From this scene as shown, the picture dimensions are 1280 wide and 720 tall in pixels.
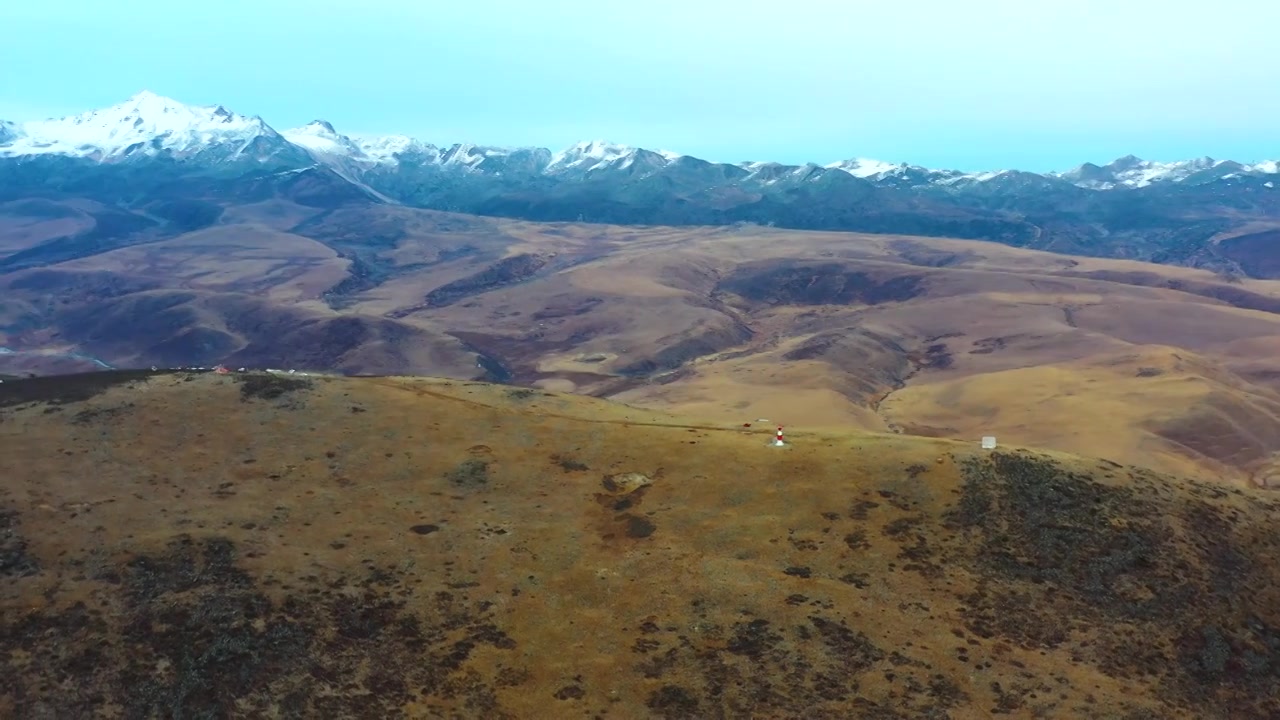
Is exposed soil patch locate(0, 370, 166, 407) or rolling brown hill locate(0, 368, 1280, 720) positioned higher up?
exposed soil patch locate(0, 370, 166, 407)

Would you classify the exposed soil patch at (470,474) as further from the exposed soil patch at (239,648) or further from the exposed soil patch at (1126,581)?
the exposed soil patch at (1126,581)

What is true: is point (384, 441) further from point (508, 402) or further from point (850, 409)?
point (850, 409)

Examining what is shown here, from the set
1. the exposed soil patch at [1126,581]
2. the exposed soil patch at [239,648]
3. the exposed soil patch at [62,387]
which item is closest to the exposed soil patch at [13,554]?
the exposed soil patch at [239,648]

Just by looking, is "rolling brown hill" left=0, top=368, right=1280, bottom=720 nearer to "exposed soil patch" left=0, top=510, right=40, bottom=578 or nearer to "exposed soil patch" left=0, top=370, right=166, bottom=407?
"exposed soil patch" left=0, top=510, right=40, bottom=578

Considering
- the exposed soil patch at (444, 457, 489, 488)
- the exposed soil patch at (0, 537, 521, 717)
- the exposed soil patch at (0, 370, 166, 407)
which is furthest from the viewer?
the exposed soil patch at (0, 370, 166, 407)

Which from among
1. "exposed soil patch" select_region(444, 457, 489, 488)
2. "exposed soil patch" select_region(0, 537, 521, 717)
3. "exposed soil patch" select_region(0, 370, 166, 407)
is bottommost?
"exposed soil patch" select_region(0, 537, 521, 717)

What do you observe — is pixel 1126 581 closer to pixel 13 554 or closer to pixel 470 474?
pixel 470 474

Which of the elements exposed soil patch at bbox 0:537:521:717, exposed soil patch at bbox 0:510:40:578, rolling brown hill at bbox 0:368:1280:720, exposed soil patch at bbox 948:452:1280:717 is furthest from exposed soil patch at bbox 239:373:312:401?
exposed soil patch at bbox 948:452:1280:717

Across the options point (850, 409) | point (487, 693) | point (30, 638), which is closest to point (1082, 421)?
Result: point (850, 409)

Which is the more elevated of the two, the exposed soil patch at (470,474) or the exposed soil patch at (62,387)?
the exposed soil patch at (62,387)
